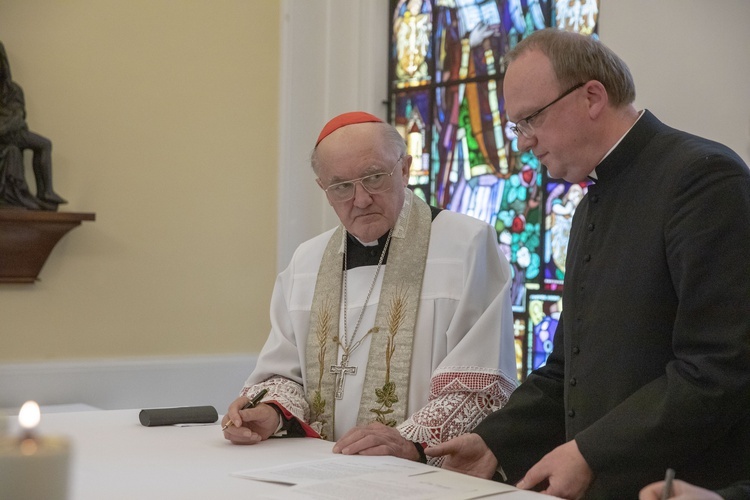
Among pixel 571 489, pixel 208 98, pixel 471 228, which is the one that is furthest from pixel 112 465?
pixel 208 98

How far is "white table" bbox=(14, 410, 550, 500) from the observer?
2260 millimetres

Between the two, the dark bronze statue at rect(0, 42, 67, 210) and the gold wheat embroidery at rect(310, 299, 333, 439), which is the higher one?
the dark bronze statue at rect(0, 42, 67, 210)

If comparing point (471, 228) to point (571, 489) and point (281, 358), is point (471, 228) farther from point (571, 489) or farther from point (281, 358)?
point (571, 489)

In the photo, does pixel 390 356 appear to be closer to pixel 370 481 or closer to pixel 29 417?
pixel 370 481

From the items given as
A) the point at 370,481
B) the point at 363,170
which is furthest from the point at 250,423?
the point at 363,170

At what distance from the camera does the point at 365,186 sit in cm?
358

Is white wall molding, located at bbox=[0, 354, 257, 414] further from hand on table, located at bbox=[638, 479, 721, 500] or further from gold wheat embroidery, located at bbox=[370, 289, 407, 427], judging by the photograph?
hand on table, located at bbox=[638, 479, 721, 500]

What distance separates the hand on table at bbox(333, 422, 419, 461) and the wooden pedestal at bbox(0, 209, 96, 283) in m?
2.97

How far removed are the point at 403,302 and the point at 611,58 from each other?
4.36ft

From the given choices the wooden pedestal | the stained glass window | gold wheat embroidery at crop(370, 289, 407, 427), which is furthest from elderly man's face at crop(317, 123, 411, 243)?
the wooden pedestal

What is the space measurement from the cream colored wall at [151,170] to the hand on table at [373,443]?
307cm

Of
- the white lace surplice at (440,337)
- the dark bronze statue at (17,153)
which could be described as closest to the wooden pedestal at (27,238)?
the dark bronze statue at (17,153)

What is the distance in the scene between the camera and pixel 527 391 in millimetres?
2955

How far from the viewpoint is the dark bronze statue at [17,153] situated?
5160mm
